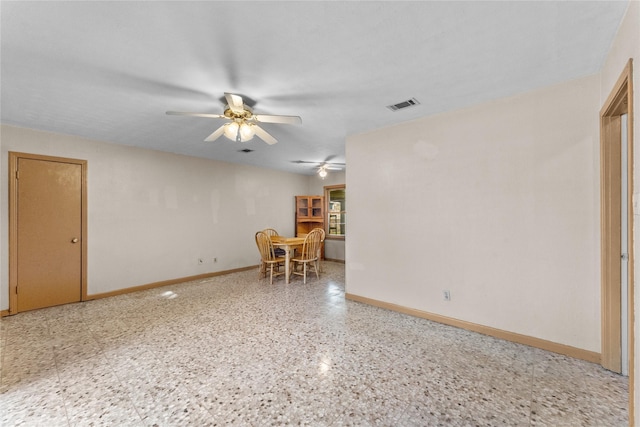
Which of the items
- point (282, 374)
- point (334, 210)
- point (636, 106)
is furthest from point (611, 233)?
point (334, 210)

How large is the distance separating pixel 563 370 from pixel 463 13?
270 cm

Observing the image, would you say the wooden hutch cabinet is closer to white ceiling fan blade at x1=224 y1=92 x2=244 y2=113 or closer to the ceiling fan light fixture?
the ceiling fan light fixture

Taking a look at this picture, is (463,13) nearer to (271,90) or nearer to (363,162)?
(271,90)

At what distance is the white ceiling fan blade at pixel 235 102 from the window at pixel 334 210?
496 cm

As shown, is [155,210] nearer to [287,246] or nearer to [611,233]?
[287,246]

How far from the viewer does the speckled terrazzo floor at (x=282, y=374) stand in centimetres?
166

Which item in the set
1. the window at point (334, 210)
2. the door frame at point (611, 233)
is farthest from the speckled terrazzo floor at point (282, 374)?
the window at point (334, 210)

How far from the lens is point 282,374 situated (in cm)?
207

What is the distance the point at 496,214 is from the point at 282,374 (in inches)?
98.6

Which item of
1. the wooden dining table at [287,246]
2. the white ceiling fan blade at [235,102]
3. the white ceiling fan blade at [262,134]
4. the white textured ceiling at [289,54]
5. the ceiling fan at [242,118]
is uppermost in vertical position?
the white textured ceiling at [289,54]

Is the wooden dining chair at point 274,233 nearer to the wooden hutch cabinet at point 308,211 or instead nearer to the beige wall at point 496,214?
the wooden hutch cabinet at point 308,211

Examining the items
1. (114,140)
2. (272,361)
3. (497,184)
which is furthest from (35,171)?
(497,184)

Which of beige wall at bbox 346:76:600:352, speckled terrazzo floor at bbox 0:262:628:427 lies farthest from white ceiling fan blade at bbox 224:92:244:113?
speckled terrazzo floor at bbox 0:262:628:427

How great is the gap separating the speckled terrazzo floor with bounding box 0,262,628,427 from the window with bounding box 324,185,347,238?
409 centimetres
